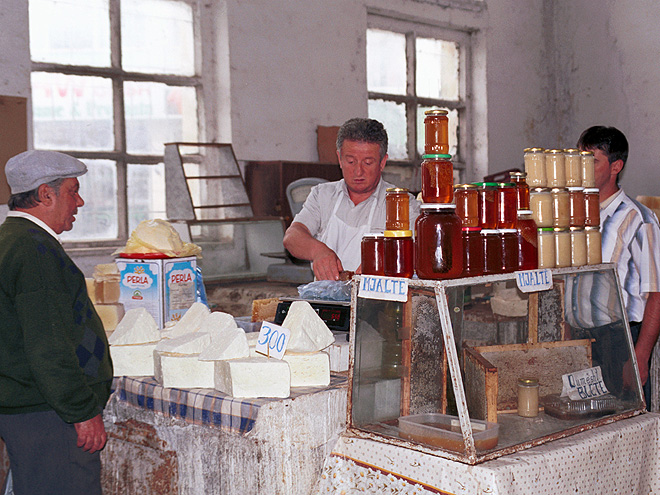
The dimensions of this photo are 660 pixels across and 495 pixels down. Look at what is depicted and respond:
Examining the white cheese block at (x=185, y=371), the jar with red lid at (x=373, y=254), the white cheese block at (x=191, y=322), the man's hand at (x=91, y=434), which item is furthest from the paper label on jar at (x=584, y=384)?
the man's hand at (x=91, y=434)

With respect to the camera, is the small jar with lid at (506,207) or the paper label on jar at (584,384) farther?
the paper label on jar at (584,384)

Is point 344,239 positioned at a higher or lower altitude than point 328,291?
higher

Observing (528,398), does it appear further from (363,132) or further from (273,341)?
(363,132)

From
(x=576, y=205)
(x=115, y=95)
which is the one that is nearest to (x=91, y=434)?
(x=576, y=205)

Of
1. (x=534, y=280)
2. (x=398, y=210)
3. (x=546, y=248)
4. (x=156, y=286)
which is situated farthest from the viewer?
(x=156, y=286)

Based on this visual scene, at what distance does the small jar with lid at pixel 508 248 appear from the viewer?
1.92 m

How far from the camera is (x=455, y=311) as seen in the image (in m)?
1.80

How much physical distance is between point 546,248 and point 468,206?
0.32 m

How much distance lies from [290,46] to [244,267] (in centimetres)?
209

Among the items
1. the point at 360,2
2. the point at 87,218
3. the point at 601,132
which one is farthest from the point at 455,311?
the point at 360,2

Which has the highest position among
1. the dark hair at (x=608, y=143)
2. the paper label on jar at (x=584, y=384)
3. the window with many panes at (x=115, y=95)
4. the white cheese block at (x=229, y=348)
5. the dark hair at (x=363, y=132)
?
the window with many panes at (x=115, y=95)

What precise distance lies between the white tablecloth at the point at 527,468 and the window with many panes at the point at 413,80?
5.23 metres

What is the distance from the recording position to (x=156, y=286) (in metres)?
2.62

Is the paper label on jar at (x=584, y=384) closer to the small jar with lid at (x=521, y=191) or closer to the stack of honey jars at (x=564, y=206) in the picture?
the stack of honey jars at (x=564, y=206)
